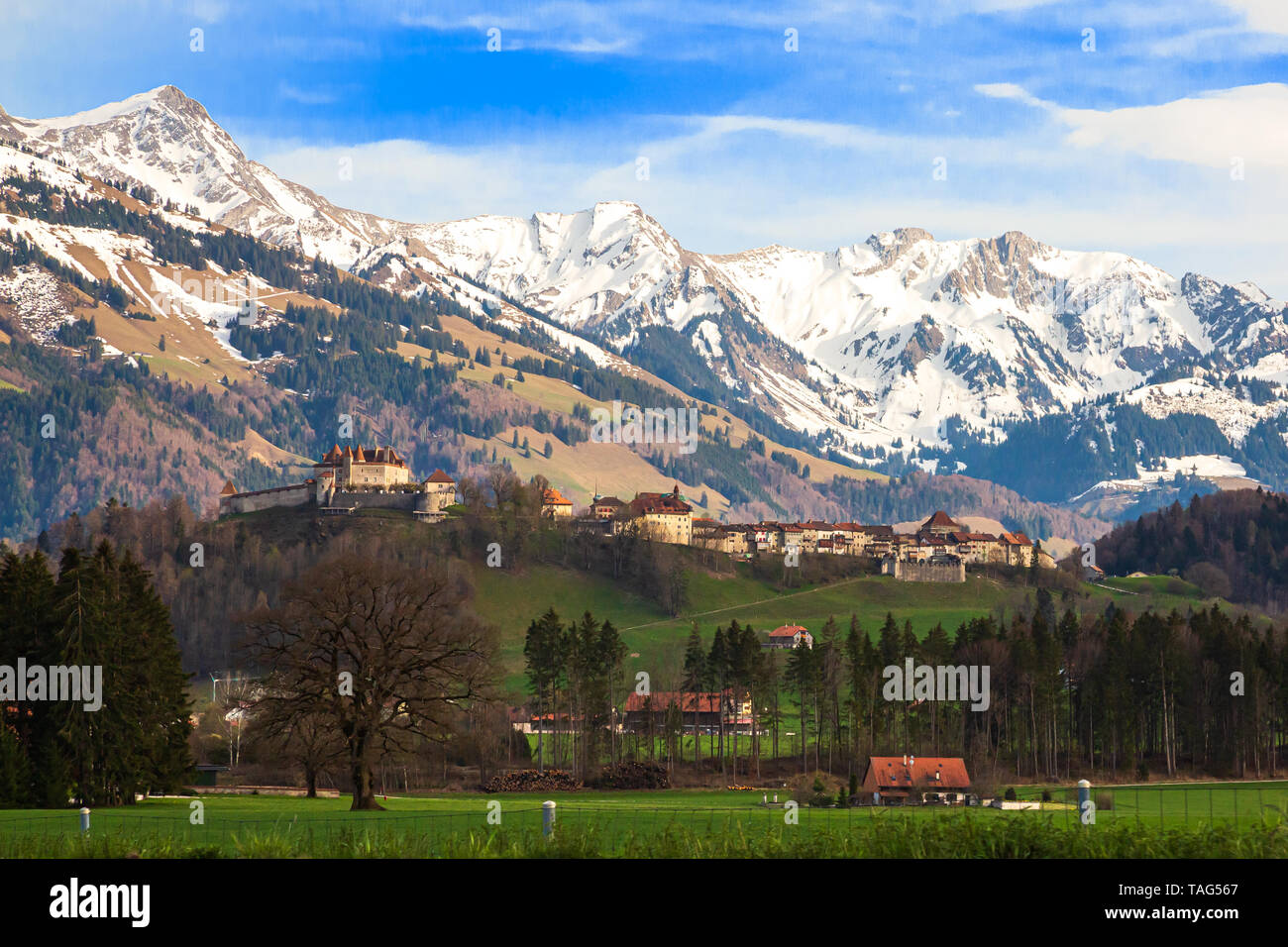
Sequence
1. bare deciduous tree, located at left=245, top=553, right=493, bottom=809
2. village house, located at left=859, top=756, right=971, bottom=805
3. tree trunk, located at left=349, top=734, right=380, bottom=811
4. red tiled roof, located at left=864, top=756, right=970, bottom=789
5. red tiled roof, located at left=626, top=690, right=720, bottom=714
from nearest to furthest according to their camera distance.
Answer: tree trunk, located at left=349, top=734, right=380, bottom=811 < bare deciduous tree, located at left=245, top=553, right=493, bottom=809 < village house, located at left=859, top=756, right=971, bottom=805 < red tiled roof, located at left=864, top=756, right=970, bottom=789 < red tiled roof, located at left=626, top=690, right=720, bottom=714

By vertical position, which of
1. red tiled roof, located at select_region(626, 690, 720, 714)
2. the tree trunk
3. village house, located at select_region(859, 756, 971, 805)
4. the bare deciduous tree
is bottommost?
village house, located at select_region(859, 756, 971, 805)

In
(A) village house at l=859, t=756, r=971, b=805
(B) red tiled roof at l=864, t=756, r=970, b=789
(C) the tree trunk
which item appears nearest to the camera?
(C) the tree trunk

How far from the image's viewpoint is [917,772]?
105125 mm

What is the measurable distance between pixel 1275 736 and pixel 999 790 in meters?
50.0

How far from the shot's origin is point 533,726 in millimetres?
155750

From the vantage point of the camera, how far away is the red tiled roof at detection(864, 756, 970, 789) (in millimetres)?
102250

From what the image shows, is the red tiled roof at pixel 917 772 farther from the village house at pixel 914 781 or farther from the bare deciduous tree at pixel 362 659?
the bare deciduous tree at pixel 362 659

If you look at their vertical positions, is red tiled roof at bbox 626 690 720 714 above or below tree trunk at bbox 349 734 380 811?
below

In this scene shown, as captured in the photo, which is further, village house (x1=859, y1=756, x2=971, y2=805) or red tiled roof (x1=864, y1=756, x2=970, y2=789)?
red tiled roof (x1=864, y1=756, x2=970, y2=789)

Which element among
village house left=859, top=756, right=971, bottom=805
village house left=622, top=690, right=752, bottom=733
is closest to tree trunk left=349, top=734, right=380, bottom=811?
village house left=859, top=756, right=971, bottom=805

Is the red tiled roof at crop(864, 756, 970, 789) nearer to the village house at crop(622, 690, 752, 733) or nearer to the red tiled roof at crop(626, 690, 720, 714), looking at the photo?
the village house at crop(622, 690, 752, 733)

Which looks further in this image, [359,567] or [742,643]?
[742,643]
